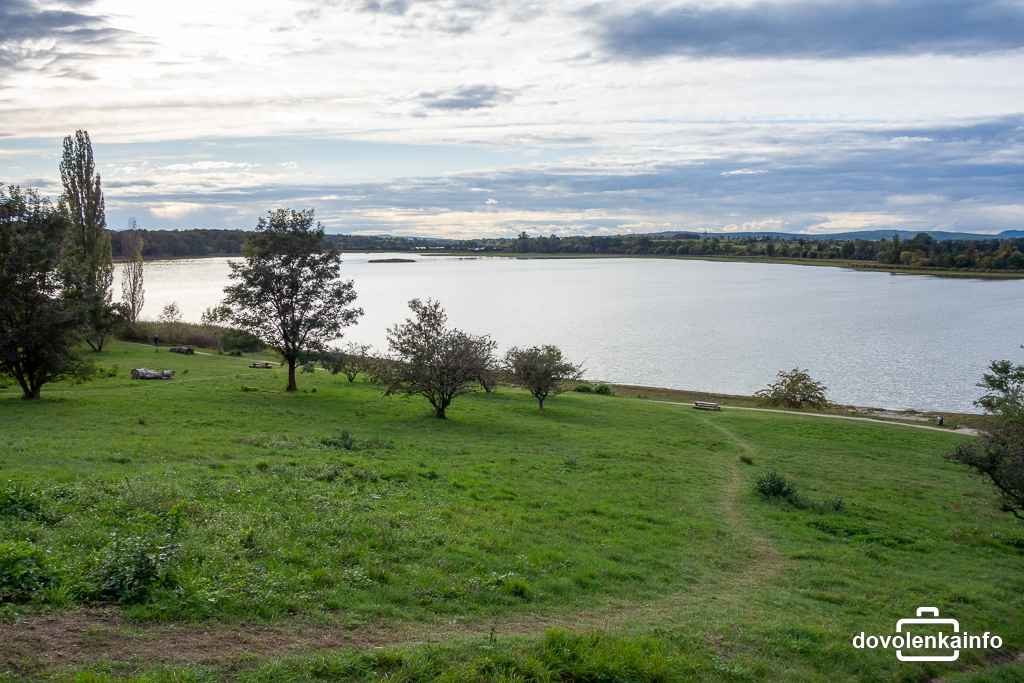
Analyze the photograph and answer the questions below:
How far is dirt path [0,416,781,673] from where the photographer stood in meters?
7.62

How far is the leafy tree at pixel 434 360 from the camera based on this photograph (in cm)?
3297

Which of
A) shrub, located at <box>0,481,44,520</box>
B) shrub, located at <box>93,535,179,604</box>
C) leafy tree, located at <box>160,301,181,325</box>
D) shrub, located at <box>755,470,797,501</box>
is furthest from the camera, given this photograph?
leafy tree, located at <box>160,301,181,325</box>

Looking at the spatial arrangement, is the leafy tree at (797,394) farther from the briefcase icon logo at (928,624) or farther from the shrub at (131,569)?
the shrub at (131,569)

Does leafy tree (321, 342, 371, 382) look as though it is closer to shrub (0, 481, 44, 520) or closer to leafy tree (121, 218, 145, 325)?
shrub (0, 481, 44, 520)

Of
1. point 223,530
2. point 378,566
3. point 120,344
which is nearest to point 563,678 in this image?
point 378,566

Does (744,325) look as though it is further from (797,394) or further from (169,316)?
(169,316)

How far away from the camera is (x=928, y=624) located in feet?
40.4

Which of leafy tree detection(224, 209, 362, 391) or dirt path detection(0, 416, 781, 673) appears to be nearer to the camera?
dirt path detection(0, 416, 781, 673)

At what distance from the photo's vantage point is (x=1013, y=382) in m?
22.0

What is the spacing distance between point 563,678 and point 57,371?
1218 inches

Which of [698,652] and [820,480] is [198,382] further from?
[698,652]

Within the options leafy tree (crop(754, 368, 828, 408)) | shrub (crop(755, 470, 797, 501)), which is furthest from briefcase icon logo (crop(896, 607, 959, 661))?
leafy tree (crop(754, 368, 828, 408))

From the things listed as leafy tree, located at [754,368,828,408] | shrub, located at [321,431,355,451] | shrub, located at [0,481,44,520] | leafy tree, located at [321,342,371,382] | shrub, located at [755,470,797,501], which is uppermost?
shrub, located at [0,481,44,520]

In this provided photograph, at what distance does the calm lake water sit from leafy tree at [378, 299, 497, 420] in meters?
30.6
